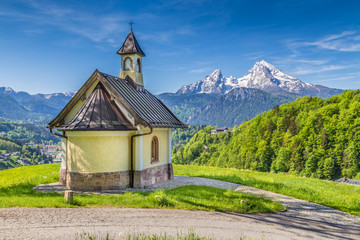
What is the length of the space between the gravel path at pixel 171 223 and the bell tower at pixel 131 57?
1206 cm

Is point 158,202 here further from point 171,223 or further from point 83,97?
point 83,97

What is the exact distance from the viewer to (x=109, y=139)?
1555cm

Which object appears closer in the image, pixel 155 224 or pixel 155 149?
pixel 155 224

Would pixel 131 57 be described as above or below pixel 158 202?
above

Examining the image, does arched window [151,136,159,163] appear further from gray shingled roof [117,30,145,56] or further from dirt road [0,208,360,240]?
dirt road [0,208,360,240]

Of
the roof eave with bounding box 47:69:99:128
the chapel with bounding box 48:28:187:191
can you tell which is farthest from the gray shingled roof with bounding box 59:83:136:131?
the roof eave with bounding box 47:69:99:128

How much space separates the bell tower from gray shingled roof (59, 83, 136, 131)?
→ 12.7 ft

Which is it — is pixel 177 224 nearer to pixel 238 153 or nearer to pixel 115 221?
pixel 115 221

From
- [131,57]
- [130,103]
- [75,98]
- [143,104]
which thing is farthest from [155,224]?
[131,57]

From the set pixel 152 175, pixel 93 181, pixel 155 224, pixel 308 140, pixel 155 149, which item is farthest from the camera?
pixel 308 140

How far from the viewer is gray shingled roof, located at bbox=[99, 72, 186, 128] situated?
1680cm

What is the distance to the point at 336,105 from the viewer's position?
71125mm

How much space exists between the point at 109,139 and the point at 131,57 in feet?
24.1

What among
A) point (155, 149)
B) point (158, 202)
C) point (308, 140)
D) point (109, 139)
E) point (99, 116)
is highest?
point (99, 116)
